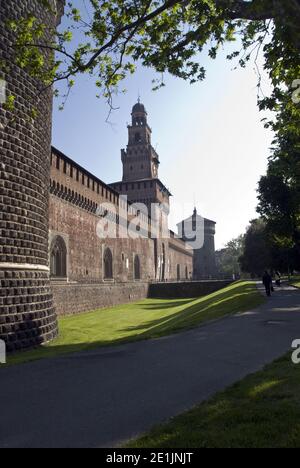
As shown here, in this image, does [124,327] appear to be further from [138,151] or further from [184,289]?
[138,151]

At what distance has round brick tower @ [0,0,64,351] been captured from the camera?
459 inches

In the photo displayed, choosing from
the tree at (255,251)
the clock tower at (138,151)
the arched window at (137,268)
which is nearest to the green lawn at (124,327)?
the arched window at (137,268)

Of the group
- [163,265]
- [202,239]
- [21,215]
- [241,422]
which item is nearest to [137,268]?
[163,265]

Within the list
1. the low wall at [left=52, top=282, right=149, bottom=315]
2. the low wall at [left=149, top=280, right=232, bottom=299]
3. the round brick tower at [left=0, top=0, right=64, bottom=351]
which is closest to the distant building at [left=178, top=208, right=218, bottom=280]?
the low wall at [left=149, top=280, right=232, bottom=299]

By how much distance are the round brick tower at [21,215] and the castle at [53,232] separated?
0.03 meters

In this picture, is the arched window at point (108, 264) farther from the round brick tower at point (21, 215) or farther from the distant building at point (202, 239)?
the distant building at point (202, 239)

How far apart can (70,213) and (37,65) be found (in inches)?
744

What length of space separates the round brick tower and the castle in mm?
30

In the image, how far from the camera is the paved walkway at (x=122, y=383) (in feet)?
14.2

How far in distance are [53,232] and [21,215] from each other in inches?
436

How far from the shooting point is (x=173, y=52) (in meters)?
7.38

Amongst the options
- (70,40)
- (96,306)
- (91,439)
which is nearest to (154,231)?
(96,306)

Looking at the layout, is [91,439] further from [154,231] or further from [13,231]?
[154,231]

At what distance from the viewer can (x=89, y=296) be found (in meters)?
27.4
